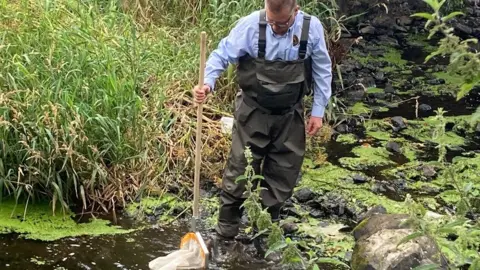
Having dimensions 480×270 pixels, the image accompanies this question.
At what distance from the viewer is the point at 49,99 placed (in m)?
4.40

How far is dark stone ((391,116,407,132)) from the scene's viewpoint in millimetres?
6184

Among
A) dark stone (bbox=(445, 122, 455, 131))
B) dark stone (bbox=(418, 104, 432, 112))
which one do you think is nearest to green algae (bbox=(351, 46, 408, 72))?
Result: dark stone (bbox=(418, 104, 432, 112))

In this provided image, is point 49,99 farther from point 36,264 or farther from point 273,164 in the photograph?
point 273,164

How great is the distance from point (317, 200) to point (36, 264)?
1.98 meters

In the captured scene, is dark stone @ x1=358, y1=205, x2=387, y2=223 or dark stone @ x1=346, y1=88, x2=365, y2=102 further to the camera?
dark stone @ x1=346, y1=88, x2=365, y2=102

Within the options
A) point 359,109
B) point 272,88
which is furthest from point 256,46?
point 359,109

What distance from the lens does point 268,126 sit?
3848 mm

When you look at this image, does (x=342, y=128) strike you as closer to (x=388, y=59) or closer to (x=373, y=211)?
(x=373, y=211)

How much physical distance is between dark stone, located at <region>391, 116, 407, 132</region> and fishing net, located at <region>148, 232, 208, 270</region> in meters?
3.08

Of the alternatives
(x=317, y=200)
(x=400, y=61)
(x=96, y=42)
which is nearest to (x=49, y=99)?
(x=96, y=42)

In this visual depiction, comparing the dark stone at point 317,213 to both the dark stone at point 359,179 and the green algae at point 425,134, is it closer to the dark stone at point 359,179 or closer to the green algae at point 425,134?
the dark stone at point 359,179

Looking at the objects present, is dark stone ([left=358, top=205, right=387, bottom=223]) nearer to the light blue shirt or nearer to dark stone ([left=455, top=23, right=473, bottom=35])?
the light blue shirt

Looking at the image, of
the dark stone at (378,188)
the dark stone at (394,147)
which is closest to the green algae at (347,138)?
the dark stone at (394,147)

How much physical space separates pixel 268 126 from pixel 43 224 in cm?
160
